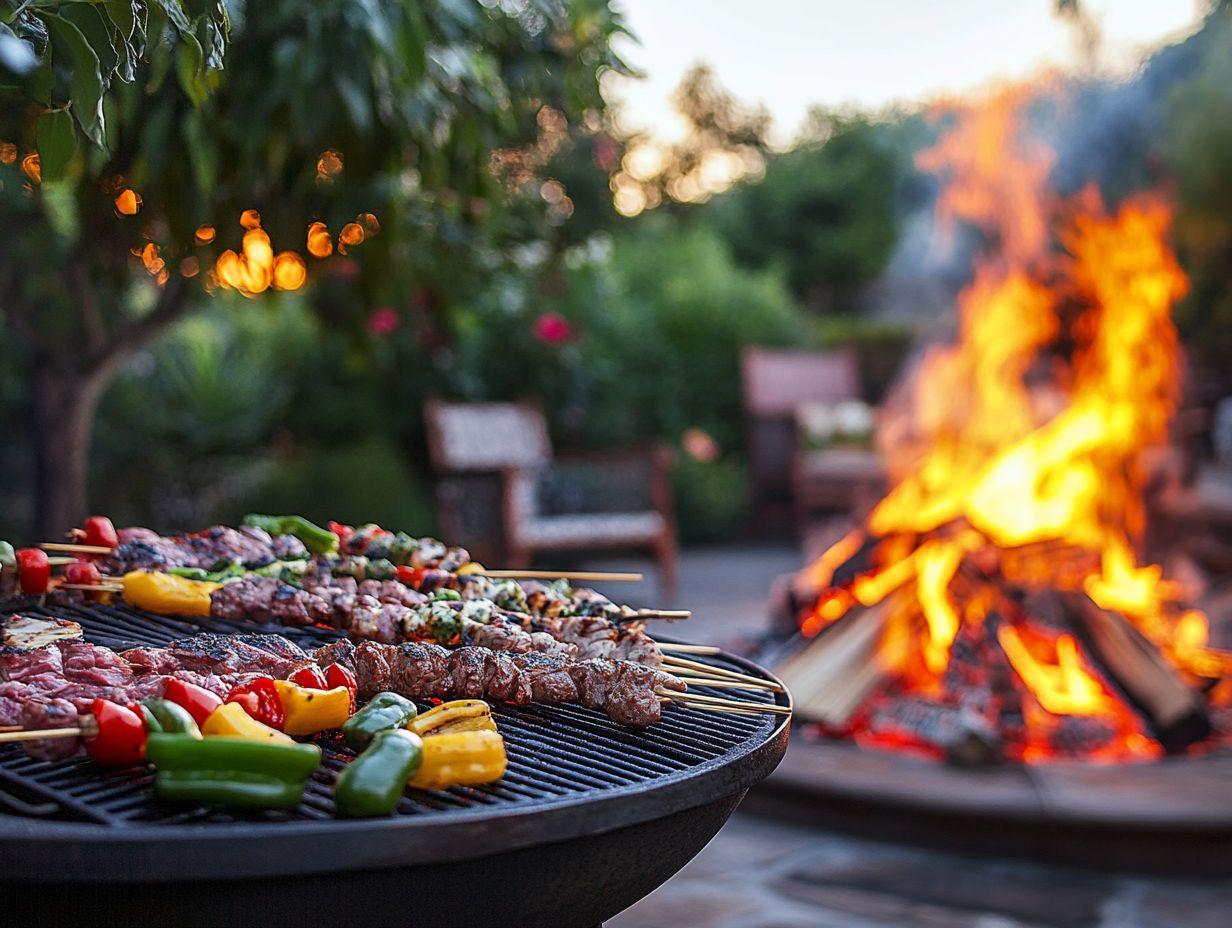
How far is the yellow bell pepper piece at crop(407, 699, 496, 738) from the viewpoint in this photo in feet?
4.17

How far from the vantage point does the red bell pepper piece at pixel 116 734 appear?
1.16m

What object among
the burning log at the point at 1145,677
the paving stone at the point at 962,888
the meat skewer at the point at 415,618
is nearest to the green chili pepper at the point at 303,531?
the meat skewer at the point at 415,618

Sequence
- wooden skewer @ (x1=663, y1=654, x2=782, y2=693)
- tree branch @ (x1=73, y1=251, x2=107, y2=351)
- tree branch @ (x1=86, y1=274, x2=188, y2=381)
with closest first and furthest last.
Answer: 1. wooden skewer @ (x1=663, y1=654, x2=782, y2=693)
2. tree branch @ (x1=73, y1=251, x2=107, y2=351)
3. tree branch @ (x1=86, y1=274, x2=188, y2=381)

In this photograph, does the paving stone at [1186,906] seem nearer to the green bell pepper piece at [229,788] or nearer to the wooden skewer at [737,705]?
the wooden skewer at [737,705]

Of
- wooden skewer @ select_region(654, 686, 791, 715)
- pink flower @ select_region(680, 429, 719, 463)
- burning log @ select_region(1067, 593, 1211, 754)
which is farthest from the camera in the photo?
pink flower @ select_region(680, 429, 719, 463)

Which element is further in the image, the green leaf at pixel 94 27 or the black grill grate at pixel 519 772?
the green leaf at pixel 94 27

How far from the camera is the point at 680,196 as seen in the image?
17.6 meters

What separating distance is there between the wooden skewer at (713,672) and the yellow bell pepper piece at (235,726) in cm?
61

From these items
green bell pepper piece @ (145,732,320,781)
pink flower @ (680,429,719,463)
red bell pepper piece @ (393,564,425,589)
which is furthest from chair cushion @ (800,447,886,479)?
green bell pepper piece @ (145,732,320,781)

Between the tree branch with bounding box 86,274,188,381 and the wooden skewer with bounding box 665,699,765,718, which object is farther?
the tree branch with bounding box 86,274,188,381

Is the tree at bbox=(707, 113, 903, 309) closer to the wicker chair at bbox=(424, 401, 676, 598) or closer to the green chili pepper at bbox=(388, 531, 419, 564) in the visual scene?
the wicker chair at bbox=(424, 401, 676, 598)

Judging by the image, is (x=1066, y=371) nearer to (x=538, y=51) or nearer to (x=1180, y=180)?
(x=1180, y=180)

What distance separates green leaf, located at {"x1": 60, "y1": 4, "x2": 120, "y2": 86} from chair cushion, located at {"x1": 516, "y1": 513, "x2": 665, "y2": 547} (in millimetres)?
4952

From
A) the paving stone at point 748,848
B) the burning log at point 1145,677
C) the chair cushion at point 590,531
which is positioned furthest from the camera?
the chair cushion at point 590,531
